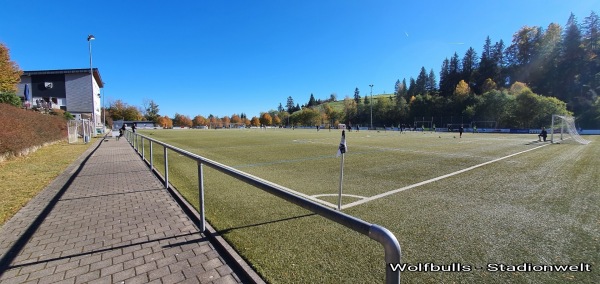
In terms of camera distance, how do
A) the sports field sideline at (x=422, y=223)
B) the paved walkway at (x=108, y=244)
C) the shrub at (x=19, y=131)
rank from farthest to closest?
the shrub at (x=19, y=131) → the sports field sideline at (x=422, y=223) → the paved walkway at (x=108, y=244)

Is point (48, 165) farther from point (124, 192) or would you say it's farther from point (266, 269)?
point (266, 269)

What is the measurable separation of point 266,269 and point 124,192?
5006 millimetres

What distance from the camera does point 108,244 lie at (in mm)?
3395

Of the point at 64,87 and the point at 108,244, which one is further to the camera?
the point at 64,87

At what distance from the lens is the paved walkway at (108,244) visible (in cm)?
267

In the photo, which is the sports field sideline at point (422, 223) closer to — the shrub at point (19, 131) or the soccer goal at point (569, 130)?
the shrub at point (19, 131)

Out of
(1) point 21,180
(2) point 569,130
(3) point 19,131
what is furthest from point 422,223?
(2) point 569,130

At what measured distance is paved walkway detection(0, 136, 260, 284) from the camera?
2674 millimetres

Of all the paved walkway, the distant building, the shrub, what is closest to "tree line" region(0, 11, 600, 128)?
the distant building

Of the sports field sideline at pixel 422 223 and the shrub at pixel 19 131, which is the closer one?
the sports field sideline at pixel 422 223

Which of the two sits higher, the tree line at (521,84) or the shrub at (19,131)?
the tree line at (521,84)

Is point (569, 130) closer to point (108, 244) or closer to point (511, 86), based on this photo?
point (108, 244)

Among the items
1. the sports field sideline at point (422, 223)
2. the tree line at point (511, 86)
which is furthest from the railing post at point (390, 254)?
the tree line at point (511, 86)

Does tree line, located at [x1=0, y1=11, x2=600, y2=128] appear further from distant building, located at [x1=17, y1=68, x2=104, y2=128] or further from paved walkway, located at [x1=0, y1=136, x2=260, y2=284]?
paved walkway, located at [x1=0, y1=136, x2=260, y2=284]
